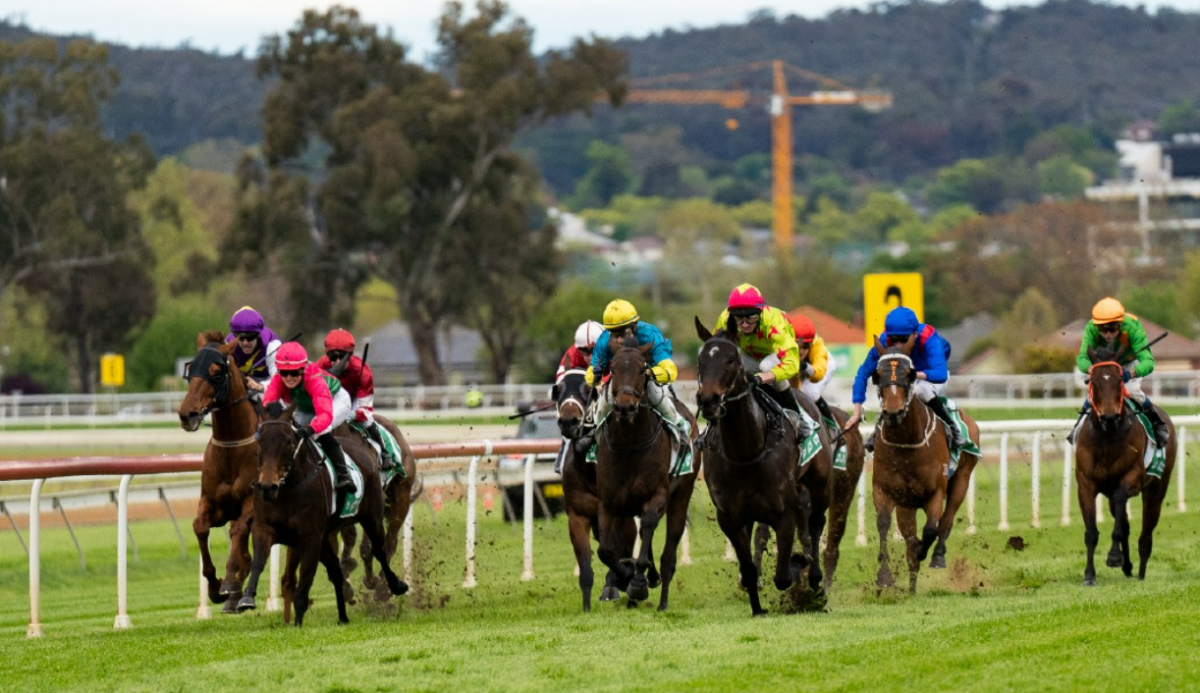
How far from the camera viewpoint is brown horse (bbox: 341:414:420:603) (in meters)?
12.1

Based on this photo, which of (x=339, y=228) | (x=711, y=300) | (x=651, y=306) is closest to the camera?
(x=339, y=228)

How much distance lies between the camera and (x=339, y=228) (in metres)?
47.8

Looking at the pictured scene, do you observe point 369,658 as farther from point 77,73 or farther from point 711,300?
point 711,300

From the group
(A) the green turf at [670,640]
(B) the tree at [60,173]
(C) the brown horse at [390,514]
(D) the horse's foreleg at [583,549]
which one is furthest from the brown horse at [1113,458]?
(B) the tree at [60,173]

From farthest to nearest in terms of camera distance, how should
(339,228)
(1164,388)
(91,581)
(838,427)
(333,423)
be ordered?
(339,228)
(1164,388)
(91,581)
(838,427)
(333,423)

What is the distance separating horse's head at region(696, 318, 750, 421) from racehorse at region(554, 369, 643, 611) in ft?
4.38

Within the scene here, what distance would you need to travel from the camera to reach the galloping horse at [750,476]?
10000 mm

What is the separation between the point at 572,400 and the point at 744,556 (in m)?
1.45

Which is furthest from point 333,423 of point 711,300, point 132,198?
point 711,300

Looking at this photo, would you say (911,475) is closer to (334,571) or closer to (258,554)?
(334,571)

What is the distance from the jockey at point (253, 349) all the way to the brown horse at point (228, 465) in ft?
0.54

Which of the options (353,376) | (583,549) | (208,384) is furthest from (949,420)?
(208,384)

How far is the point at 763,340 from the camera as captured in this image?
34.6 feet

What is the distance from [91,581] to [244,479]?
18.6 ft
